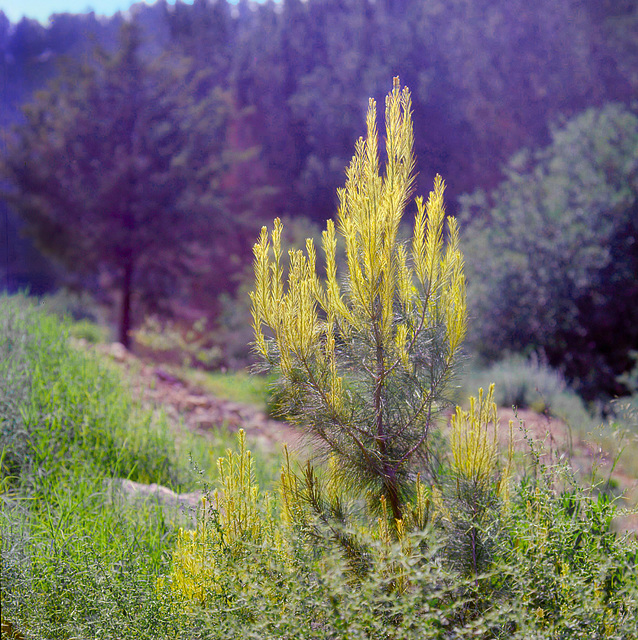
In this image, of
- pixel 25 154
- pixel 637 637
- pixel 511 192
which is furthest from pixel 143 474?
pixel 25 154

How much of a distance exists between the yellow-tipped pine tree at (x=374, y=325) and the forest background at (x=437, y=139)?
7.77 metres

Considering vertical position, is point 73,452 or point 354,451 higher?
point 354,451

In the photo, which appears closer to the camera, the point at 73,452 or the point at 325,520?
the point at 325,520

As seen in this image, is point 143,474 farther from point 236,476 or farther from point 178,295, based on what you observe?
point 178,295

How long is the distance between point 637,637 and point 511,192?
10.2 m

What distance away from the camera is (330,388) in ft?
6.72

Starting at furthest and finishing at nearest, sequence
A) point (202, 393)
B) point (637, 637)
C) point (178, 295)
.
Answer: point (178, 295)
point (202, 393)
point (637, 637)

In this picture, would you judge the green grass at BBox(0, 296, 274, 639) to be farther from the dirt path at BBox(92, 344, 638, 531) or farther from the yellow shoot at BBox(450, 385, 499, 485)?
the yellow shoot at BBox(450, 385, 499, 485)

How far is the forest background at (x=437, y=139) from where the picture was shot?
30.8ft

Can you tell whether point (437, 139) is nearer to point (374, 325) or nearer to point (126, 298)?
point (126, 298)

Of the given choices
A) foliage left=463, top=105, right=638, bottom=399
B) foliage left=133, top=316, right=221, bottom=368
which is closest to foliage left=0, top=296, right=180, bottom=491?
foliage left=133, top=316, right=221, bottom=368

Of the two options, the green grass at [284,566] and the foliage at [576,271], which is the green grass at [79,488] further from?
the foliage at [576,271]

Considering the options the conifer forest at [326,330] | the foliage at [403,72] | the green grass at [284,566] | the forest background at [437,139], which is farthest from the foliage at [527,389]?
the foliage at [403,72]

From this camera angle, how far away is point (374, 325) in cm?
203
